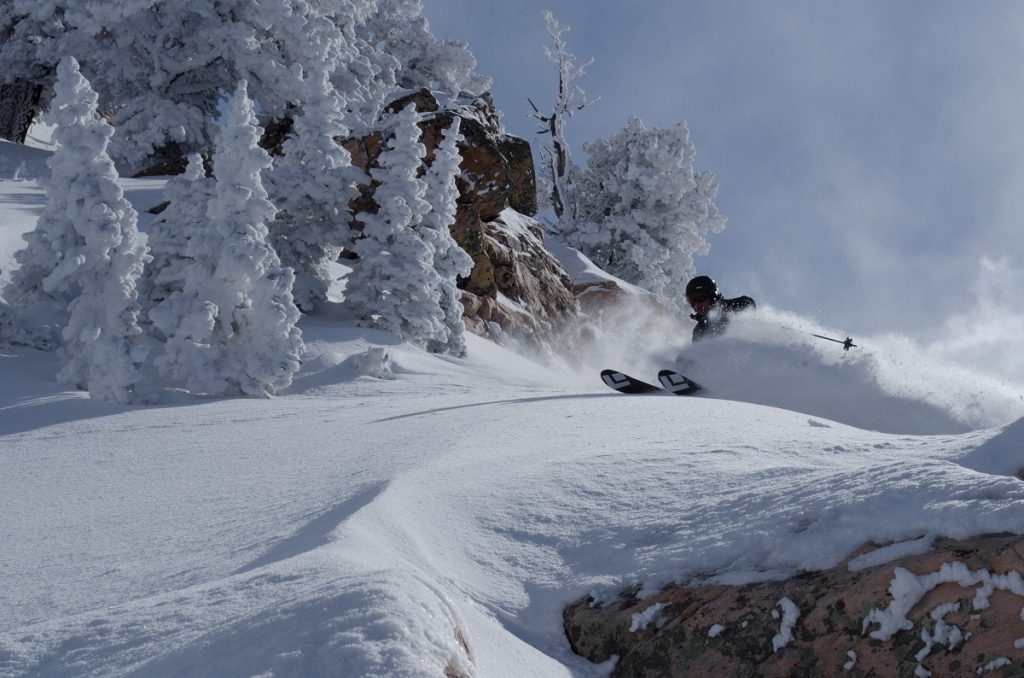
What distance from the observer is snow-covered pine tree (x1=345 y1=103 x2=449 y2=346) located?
14.2m

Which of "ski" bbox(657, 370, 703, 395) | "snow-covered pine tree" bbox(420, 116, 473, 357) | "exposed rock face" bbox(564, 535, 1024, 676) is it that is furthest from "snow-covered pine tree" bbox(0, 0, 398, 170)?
"exposed rock face" bbox(564, 535, 1024, 676)

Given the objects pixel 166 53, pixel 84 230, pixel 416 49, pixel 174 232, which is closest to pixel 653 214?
pixel 416 49

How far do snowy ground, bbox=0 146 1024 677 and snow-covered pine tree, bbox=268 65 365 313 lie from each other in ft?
24.4

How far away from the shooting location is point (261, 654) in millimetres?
2346

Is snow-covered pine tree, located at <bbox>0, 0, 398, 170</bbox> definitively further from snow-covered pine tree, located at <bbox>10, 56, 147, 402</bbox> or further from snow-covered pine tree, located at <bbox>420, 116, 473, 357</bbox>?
snow-covered pine tree, located at <bbox>10, 56, 147, 402</bbox>

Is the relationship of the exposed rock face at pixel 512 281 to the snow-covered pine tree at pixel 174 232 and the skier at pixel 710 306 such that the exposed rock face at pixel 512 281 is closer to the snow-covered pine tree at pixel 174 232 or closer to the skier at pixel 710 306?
the skier at pixel 710 306

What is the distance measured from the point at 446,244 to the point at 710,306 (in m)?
5.47

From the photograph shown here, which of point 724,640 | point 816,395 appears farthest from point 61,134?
point 816,395

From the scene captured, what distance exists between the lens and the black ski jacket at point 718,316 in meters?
15.0

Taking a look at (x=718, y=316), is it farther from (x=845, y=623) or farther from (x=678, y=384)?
(x=845, y=623)

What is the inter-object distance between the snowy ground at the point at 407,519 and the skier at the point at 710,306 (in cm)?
701

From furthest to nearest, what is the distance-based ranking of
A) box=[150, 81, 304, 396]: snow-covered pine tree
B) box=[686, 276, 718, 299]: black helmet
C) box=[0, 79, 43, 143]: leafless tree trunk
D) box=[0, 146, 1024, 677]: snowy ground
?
box=[0, 79, 43, 143]: leafless tree trunk, box=[686, 276, 718, 299]: black helmet, box=[150, 81, 304, 396]: snow-covered pine tree, box=[0, 146, 1024, 677]: snowy ground

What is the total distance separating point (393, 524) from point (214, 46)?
22.8 m

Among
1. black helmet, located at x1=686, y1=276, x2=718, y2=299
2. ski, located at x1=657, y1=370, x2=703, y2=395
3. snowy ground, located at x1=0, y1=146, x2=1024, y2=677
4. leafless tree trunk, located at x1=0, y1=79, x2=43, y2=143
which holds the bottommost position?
snowy ground, located at x1=0, y1=146, x2=1024, y2=677
